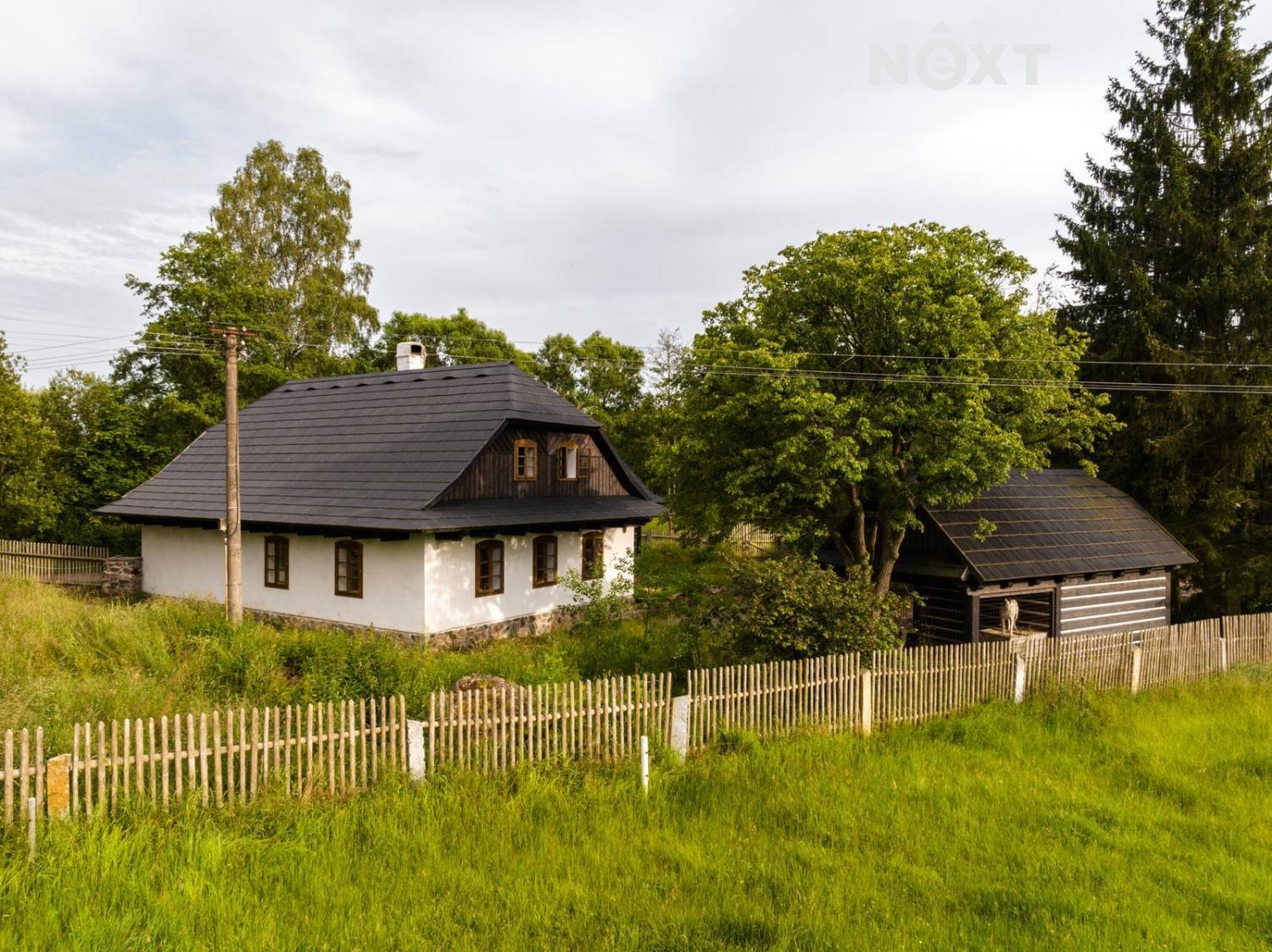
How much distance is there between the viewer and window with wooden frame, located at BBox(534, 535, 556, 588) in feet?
66.7

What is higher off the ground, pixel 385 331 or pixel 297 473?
pixel 385 331

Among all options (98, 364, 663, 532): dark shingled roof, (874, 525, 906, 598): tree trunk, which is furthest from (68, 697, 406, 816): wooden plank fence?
(874, 525, 906, 598): tree trunk

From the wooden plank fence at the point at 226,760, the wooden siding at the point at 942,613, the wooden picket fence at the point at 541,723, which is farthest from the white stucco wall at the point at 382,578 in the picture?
the wooden plank fence at the point at 226,760

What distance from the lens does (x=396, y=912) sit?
6098mm

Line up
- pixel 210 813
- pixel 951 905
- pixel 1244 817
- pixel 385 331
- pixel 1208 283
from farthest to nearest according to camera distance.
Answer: pixel 385 331 < pixel 1208 283 < pixel 1244 817 < pixel 210 813 < pixel 951 905

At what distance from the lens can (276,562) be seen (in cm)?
2005

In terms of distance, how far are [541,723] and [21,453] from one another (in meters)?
23.5

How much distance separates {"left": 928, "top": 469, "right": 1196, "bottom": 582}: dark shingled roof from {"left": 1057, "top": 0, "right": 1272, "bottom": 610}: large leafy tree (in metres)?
2.45

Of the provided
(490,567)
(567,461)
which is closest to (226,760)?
(490,567)

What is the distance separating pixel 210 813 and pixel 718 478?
10784 millimetres

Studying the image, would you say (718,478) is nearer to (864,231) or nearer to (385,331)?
(864,231)

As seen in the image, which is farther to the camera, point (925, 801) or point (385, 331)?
point (385, 331)

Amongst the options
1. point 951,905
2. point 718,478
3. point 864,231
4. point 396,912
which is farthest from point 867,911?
point 864,231

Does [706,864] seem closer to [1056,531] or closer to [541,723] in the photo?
[541,723]
